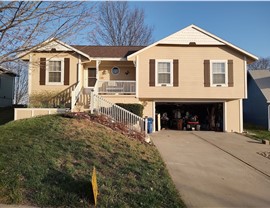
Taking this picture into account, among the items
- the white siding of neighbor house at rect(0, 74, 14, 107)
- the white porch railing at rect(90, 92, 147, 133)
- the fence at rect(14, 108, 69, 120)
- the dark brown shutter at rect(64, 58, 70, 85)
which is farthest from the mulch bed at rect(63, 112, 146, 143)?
the white siding of neighbor house at rect(0, 74, 14, 107)

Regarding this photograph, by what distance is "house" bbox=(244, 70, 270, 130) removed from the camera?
22294 millimetres

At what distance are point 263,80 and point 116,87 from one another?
14.9m

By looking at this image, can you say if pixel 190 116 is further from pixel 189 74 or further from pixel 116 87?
pixel 116 87

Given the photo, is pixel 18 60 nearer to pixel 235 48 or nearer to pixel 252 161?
pixel 252 161

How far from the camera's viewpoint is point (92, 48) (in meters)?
19.9

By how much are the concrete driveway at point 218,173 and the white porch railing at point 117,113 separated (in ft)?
4.88

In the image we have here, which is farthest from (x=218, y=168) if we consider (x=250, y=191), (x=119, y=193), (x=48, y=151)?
(x=48, y=151)

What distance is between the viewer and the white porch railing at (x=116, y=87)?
16.9 meters

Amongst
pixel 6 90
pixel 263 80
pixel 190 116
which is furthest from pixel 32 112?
pixel 263 80

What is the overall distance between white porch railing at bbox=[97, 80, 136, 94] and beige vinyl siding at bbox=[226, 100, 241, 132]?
6648mm

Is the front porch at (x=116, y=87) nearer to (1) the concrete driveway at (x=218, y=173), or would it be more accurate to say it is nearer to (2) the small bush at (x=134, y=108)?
(2) the small bush at (x=134, y=108)

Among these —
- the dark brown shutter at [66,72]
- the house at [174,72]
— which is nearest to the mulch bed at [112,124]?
the house at [174,72]

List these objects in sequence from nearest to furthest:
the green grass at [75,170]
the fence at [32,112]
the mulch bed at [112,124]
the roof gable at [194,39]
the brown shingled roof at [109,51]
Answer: the green grass at [75,170] < the mulch bed at [112,124] < the fence at [32,112] < the roof gable at [194,39] < the brown shingled roof at [109,51]

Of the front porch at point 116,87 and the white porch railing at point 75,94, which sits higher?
the front porch at point 116,87
